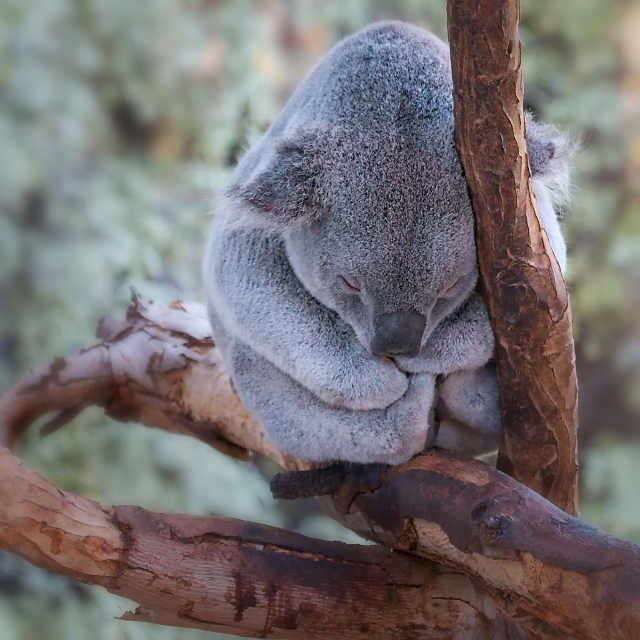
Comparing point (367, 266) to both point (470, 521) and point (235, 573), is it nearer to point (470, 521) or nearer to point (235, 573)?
point (470, 521)

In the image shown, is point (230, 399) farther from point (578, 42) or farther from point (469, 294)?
point (578, 42)

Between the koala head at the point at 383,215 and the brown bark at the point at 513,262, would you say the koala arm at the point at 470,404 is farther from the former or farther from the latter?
the koala head at the point at 383,215

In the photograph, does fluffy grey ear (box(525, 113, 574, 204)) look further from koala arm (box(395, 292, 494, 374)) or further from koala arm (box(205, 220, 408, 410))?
koala arm (box(205, 220, 408, 410))

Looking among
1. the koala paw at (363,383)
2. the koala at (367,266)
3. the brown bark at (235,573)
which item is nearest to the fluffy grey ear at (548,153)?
the koala at (367,266)

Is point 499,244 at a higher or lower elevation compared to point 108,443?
higher

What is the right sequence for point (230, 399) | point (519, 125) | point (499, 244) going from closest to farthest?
point (519, 125) → point (499, 244) → point (230, 399)

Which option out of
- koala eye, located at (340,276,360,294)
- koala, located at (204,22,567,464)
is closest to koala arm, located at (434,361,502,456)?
koala, located at (204,22,567,464)

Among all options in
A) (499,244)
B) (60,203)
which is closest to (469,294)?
(499,244)
